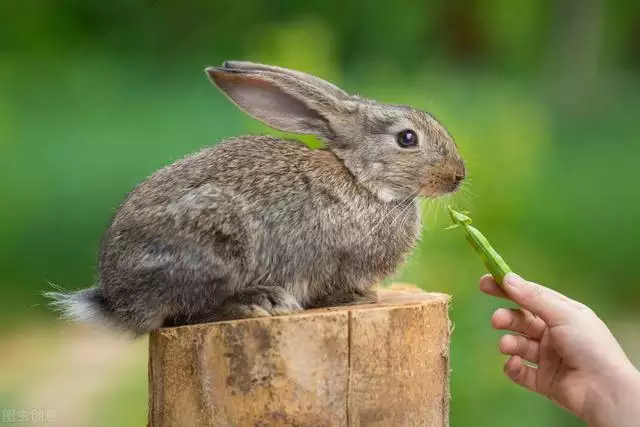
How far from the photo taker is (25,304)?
345cm

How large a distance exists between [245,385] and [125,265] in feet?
1.01

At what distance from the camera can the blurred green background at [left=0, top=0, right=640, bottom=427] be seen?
2.98 m

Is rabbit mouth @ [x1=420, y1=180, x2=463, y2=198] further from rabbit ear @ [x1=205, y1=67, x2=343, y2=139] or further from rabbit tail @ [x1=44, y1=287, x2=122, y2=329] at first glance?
rabbit tail @ [x1=44, y1=287, x2=122, y2=329]

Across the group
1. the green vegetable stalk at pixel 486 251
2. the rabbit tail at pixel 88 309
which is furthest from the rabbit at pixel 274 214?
the green vegetable stalk at pixel 486 251

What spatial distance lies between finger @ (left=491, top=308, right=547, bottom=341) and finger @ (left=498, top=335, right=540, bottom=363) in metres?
0.01

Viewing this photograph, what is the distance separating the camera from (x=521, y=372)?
1.94 meters

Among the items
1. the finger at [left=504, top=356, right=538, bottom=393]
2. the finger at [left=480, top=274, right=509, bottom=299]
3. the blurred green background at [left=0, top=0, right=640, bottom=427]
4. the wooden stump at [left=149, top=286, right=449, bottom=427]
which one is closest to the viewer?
the wooden stump at [left=149, top=286, right=449, bottom=427]

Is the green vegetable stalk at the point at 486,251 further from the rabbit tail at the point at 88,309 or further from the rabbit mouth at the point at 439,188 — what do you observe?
the rabbit tail at the point at 88,309

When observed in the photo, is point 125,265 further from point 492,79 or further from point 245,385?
point 492,79

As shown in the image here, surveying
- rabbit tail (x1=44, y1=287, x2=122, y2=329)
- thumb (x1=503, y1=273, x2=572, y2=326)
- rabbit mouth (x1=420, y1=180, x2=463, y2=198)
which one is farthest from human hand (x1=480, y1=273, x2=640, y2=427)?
rabbit tail (x1=44, y1=287, x2=122, y2=329)

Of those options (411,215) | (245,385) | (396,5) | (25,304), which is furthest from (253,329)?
(396,5)

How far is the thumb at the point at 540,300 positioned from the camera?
67.3 inches

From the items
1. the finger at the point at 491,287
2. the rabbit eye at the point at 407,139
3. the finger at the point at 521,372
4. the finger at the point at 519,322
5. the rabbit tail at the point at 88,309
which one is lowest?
the finger at the point at 521,372

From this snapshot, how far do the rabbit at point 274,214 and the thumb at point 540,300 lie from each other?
0.24 meters
